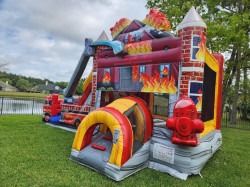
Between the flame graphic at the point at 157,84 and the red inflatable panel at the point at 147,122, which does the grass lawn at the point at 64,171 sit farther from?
the flame graphic at the point at 157,84

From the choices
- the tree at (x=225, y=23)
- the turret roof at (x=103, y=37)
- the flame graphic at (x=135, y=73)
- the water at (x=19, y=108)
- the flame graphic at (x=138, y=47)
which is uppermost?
the tree at (x=225, y=23)

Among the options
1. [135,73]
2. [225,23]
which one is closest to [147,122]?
[135,73]

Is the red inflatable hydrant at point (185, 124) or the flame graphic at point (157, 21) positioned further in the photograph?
the flame graphic at point (157, 21)

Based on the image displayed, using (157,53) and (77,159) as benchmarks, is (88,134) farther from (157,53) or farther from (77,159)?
(157,53)

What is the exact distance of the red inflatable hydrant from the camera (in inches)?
147

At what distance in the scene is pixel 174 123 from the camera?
12.8 ft

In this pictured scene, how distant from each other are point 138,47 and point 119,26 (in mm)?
1484

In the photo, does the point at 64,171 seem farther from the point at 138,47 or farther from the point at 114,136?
the point at 138,47

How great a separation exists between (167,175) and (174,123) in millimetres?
1057

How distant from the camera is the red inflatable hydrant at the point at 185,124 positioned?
374 cm

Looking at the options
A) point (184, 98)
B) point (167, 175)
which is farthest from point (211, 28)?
point (167, 175)

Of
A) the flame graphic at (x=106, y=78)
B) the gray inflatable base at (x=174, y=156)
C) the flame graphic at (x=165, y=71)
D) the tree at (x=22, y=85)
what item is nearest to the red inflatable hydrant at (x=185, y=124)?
the gray inflatable base at (x=174, y=156)

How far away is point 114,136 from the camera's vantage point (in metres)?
3.97

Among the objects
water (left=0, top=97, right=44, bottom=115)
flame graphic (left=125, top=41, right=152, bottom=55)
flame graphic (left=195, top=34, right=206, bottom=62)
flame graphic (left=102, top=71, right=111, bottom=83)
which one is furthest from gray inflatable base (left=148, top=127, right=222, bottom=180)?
water (left=0, top=97, right=44, bottom=115)
